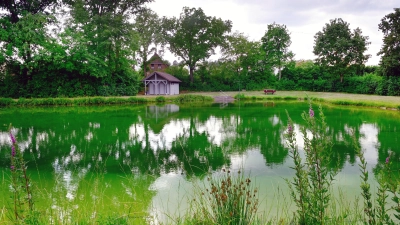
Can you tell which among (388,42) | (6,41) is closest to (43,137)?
(6,41)

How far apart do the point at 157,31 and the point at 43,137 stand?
31.6 metres

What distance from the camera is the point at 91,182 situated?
208 inches

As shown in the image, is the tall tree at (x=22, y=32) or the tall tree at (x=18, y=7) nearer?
the tall tree at (x=22, y=32)

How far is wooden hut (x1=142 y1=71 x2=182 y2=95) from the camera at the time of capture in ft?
113

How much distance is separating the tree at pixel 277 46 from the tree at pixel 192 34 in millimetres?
6160

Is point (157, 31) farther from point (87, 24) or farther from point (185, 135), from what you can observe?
point (185, 135)

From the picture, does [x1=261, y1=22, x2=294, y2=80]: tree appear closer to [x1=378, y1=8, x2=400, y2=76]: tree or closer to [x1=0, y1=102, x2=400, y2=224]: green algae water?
[x1=378, y1=8, x2=400, y2=76]: tree

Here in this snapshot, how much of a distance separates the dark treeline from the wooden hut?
217 cm

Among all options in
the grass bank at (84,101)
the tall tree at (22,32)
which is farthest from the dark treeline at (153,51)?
the grass bank at (84,101)

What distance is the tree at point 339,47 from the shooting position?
31703 millimetres

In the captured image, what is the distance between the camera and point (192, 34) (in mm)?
38781

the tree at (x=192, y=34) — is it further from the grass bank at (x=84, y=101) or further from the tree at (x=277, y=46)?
the grass bank at (x=84, y=101)

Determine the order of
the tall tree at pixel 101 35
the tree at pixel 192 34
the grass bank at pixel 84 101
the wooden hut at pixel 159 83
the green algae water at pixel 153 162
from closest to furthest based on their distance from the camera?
the green algae water at pixel 153 162 → the grass bank at pixel 84 101 → the tall tree at pixel 101 35 → the wooden hut at pixel 159 83 → the tree at pixel 192 34

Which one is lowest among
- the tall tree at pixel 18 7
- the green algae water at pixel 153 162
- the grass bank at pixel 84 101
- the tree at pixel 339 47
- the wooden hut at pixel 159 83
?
the green algae water at pixel 153 162
